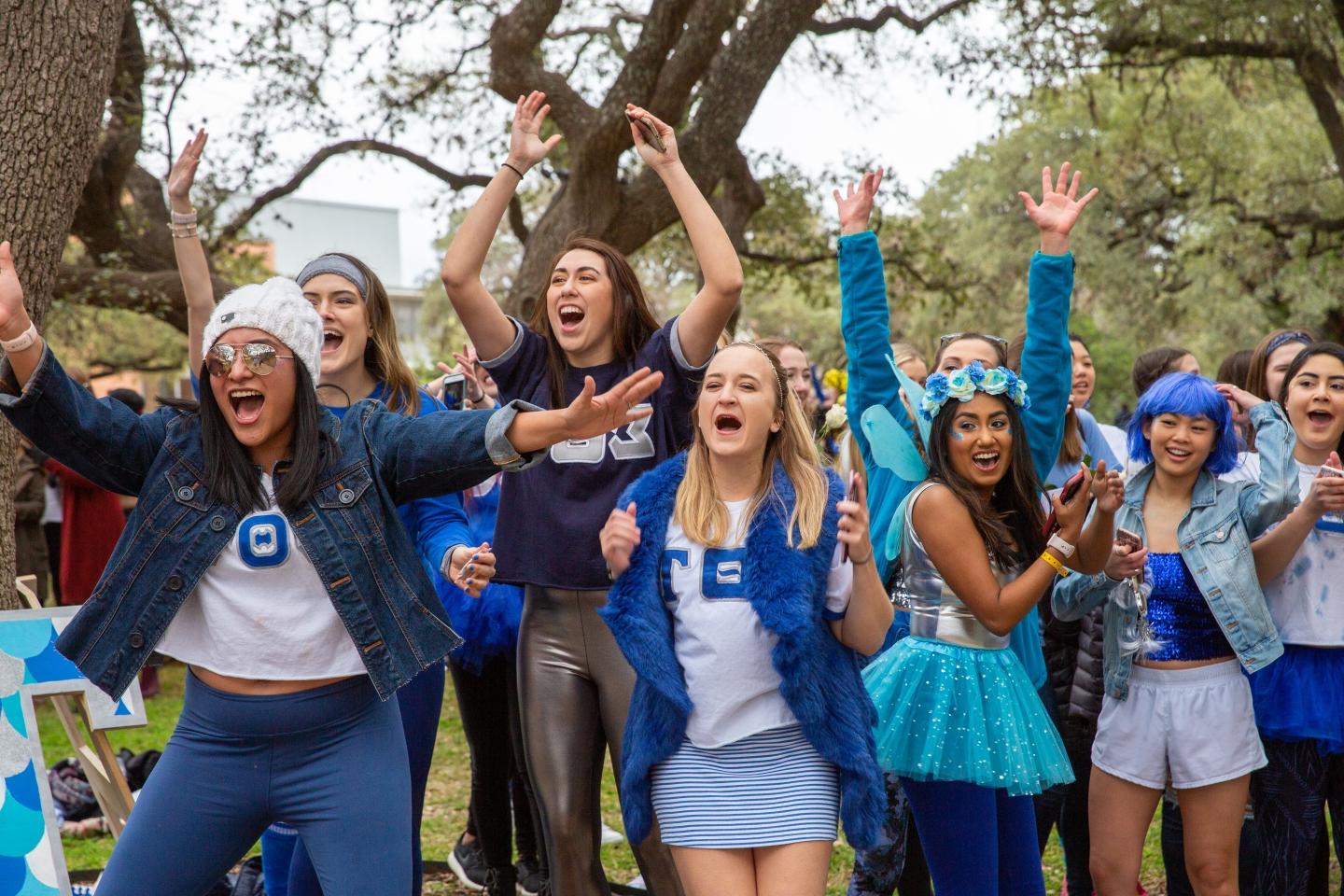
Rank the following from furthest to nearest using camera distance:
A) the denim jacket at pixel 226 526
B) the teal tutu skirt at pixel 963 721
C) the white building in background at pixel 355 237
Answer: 1. the white building in background at pixel 355 237
2. the teal tutu skirt at pixel 963 721
3. the denim jacket at pixel 226 526

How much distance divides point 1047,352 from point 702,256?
1.10m

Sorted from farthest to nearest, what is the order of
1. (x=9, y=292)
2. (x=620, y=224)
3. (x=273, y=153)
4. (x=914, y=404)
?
(x=273, y=153)
(x=620, y=224)
(x=914, y=404)
(x=9, y=292)

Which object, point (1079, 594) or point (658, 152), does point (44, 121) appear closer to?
point (658, 152)

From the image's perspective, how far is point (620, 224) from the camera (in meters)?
10.2

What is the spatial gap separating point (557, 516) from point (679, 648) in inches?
25.8

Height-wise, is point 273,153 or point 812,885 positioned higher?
point 273,153

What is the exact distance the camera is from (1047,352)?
155 inches

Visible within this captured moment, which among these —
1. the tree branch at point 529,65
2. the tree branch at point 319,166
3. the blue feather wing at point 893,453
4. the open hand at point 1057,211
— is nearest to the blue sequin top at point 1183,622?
the blue feather wing at point 893,453

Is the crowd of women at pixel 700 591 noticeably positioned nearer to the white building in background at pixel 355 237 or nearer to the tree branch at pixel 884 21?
the tree branch at pixel 884 21

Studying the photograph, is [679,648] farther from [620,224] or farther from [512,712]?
[620,224]

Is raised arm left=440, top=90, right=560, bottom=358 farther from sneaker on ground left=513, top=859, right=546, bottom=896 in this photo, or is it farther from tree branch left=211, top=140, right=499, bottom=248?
tree branch left=211, top=140, right=499, bottom=248

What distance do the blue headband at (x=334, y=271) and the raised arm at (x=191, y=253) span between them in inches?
11.6

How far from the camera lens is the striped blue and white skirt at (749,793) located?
3.15 metres

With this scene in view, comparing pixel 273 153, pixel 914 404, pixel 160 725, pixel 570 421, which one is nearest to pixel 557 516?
pixel 570 421
